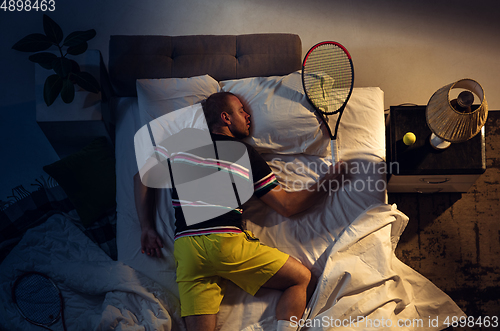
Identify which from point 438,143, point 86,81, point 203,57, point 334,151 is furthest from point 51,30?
point 438,143

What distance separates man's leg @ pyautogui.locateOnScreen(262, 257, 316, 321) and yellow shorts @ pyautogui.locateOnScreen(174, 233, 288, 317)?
0.03 metres

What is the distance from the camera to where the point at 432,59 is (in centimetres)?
232

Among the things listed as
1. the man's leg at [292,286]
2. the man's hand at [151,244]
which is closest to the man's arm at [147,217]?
the man's hand at [151,244]

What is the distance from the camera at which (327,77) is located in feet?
5.67

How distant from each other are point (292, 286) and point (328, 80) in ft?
3.24

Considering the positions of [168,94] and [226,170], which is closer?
[226,170]

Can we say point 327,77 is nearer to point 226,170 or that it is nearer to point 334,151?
point 334,151

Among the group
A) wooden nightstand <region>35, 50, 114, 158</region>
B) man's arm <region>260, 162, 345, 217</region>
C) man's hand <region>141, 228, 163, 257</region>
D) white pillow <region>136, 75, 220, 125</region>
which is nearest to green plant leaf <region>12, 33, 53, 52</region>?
wooden nightstand <region>35, 50, 114, 158</region>

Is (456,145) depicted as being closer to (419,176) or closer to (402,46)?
(419,176)

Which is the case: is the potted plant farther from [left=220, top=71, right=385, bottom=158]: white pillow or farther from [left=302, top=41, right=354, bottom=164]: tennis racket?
[left=302, top=41, right=354, bottom=164]: tennis racket

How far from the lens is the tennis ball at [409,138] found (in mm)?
1616

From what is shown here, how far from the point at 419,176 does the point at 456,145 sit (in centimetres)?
22

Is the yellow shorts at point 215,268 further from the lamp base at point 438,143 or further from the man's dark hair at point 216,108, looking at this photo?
the lamp base at point 438,143

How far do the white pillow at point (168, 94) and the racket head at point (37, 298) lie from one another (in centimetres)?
88
